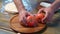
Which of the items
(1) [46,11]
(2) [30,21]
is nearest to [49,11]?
(1) [46,11]

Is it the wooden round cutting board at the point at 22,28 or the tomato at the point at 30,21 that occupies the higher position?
the tomato at the point at 30,21

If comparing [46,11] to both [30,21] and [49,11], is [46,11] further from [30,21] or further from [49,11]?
[30,21]

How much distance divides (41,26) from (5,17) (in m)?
0.24

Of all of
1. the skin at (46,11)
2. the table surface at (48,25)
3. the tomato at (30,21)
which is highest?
the skin at (46,11)

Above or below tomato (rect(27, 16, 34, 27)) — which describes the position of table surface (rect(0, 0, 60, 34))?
below

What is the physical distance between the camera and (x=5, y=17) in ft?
2.81

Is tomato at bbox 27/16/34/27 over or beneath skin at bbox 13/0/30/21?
beneath

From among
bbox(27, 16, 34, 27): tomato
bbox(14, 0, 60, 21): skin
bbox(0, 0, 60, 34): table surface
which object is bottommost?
bbox(0, 0, 60, 34): table surface

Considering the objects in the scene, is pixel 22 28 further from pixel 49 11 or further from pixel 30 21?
pixel 49 11

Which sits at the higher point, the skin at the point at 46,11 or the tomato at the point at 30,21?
the skin at the point at 46,11

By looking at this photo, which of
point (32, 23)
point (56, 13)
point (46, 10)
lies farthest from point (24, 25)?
point (56, 13)

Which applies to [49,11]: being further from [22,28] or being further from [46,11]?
[22,28]

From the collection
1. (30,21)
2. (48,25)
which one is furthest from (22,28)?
(48,25)

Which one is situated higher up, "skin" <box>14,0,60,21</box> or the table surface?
"skin" <box>14,0,60,21</box>
